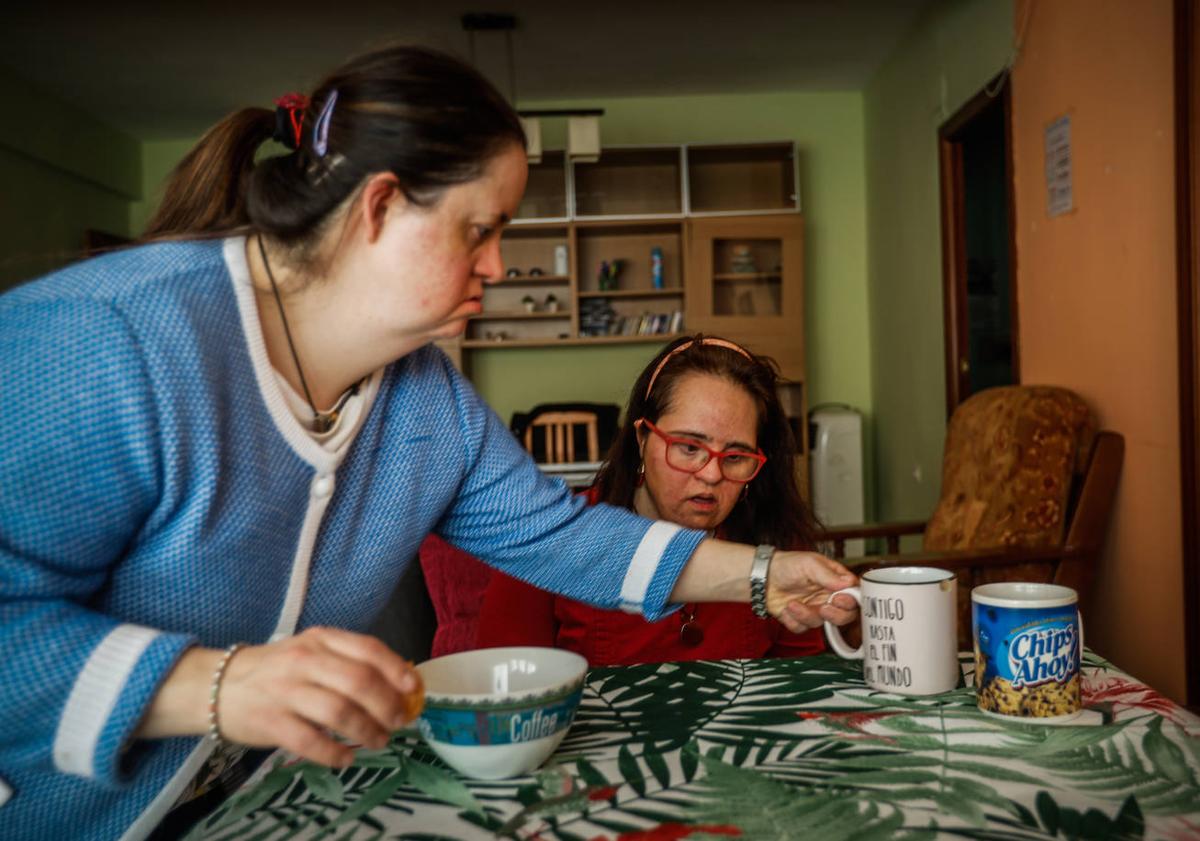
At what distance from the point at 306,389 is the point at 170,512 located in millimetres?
198

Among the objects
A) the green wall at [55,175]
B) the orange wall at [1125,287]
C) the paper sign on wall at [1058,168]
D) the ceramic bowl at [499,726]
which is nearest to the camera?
the ceramic bowl at [499,726]

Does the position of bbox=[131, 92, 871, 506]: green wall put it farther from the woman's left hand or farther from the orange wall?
the woman's left hand

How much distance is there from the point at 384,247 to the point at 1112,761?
0.78 metres

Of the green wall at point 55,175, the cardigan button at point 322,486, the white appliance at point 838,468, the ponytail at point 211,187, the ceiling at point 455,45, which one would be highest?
the ceiling at point 455,45

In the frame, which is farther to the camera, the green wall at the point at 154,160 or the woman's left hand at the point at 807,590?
the green wall at the point at 154,160

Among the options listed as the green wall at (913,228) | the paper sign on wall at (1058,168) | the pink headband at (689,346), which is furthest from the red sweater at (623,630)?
the green wall at (913,228)

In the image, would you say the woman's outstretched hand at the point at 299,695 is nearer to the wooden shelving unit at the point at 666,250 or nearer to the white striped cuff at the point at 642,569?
the white striped cuff at the point at 642,569

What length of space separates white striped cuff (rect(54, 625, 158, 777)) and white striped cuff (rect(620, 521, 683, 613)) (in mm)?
574

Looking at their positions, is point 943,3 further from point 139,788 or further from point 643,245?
point 139,788

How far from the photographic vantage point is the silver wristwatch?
3.69ft

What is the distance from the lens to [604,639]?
1.50m

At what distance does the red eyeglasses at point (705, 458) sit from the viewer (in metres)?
1.56

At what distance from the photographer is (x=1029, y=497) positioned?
232 centimetres

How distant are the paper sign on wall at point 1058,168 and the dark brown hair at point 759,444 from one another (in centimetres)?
159
